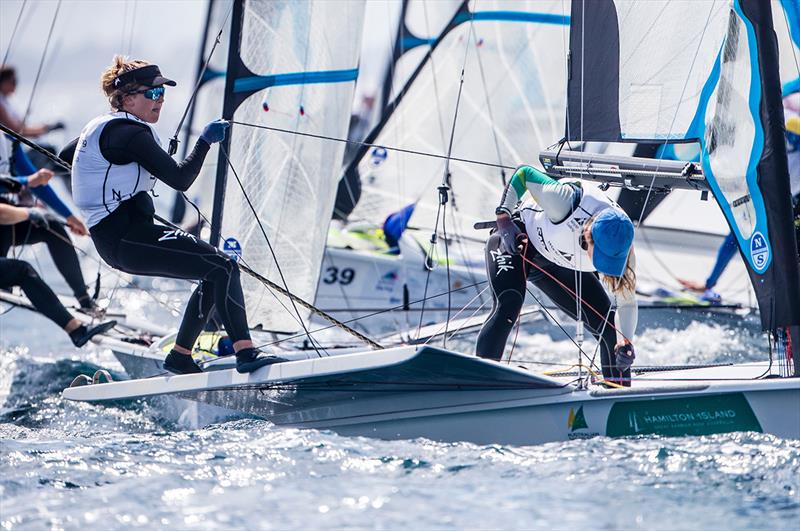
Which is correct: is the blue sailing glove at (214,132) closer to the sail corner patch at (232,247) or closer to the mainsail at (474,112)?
the sail corner patch at (232,247)

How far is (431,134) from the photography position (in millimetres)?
10125

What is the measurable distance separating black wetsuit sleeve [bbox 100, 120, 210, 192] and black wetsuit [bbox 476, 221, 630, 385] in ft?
4.24

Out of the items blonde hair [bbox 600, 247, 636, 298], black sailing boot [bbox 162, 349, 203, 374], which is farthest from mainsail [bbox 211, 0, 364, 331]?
blonde hair [bbox 600, 247, 636, 298]

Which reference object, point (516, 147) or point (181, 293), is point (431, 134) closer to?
point (516, 147)

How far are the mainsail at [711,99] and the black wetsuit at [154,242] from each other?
184 centimetres

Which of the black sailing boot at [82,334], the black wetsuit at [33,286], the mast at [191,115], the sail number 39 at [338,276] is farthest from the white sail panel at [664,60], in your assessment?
the mast at [191,115]

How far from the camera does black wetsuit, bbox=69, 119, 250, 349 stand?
4.04 meters

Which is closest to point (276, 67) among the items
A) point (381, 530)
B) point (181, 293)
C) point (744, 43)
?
point (744, 43)

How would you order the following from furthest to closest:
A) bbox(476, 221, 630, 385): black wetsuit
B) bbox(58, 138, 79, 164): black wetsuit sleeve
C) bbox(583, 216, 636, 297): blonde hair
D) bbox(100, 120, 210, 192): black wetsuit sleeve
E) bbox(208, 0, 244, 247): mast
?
bbox(208, 0, 244, 247): mast, bbox(58, 138, 79, 164): black wetsuit sleeve, bbox(476, 221, 630, 385): black wetsuit, bbox(583, 216, 636, 297): blonde hair, bbox(100, 120, 210, 192): black wetsuit sleeve

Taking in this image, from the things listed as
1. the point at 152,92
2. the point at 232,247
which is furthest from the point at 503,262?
the point at 232,247

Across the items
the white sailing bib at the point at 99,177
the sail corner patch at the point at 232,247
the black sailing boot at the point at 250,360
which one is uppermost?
the white sailing bib at the point at 99,177

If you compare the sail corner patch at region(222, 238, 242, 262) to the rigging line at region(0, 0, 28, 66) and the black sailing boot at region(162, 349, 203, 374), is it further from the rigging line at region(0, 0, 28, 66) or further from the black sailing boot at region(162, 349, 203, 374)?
the rigging line at region(0, 0, 28, 66)

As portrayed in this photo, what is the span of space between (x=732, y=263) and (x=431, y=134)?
3.03m

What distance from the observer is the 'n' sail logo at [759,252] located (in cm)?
411
